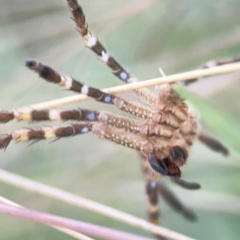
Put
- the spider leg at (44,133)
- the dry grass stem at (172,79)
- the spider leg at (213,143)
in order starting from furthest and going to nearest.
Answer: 1. the spider leg at (213,143)
2. the spider leg at (44,133)
3. the dry grass stem at (172,79)

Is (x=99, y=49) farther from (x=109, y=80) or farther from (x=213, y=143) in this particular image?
(x=213, y=143)

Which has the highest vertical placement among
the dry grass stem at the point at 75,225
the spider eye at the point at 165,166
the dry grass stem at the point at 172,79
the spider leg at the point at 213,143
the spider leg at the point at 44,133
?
the dry grass stem at the point at 172,79

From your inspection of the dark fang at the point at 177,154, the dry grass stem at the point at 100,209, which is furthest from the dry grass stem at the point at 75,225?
the dark fang at the point at 177,154

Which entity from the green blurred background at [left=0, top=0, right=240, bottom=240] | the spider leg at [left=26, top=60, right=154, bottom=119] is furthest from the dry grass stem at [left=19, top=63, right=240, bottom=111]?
the green blurred background at [left=0, top=0, right=240, bottom=240]

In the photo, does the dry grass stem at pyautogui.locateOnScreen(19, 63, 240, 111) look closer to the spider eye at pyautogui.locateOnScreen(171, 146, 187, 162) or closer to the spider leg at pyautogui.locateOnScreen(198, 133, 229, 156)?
the spider eye at pyautogui.locateOnScreen(171, 146, 187, 162)

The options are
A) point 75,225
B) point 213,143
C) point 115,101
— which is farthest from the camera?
point 213,143

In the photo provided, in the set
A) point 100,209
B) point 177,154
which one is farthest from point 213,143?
point 100,209

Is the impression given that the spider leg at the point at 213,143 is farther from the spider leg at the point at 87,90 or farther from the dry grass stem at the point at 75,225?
the dry grass stem at the point at 75,225
